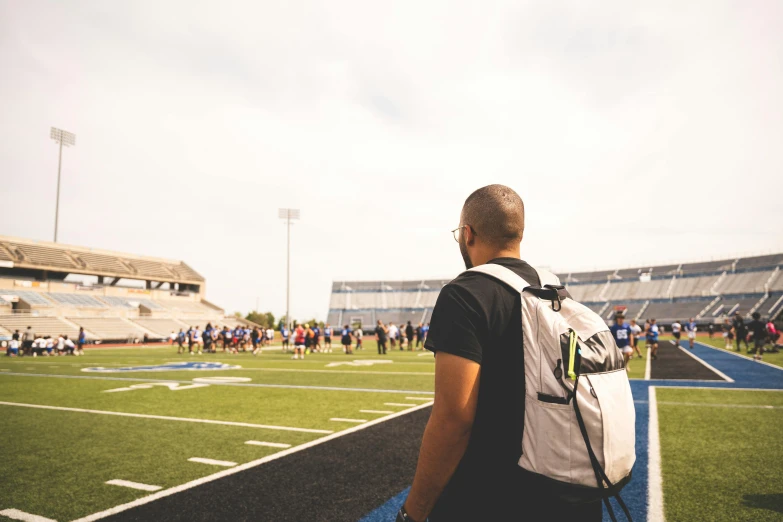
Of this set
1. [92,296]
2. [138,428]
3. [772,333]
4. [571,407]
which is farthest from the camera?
[92,296]

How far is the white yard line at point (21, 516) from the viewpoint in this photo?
378 centimetres

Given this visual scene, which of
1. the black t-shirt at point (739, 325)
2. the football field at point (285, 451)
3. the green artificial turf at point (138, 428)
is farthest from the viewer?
the black t-shirt at point (739, 325)

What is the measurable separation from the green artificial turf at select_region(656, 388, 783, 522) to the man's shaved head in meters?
3.22

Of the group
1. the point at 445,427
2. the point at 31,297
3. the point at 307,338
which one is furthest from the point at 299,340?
the point at 31,297

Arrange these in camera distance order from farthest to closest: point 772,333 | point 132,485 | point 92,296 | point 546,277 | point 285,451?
point 92,296, point 772,333, point 285,451, point 132,485, point 546,277

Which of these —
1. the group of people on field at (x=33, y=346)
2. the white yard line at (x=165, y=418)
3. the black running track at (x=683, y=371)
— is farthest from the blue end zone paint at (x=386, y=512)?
the group of people on field at (x=33, y=346)

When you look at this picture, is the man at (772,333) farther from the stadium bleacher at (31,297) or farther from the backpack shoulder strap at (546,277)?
the stadium bleacher at (31,297)

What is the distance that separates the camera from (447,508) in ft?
5.64

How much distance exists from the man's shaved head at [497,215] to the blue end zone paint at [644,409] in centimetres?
284

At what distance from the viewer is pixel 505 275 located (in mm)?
1675

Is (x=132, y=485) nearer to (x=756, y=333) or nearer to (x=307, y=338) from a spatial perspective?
(x=756, y=333)

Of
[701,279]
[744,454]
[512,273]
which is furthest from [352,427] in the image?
[701,279]

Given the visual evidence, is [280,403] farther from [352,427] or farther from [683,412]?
[683,412]

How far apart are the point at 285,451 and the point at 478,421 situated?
4.58 meters
